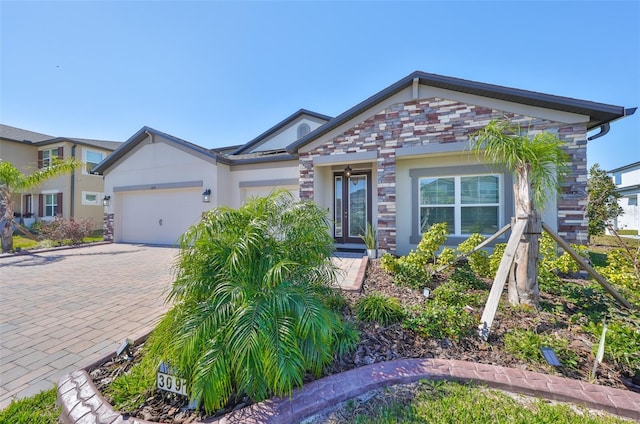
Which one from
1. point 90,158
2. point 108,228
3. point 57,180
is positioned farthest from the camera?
point 90,158

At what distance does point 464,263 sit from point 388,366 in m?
4.19

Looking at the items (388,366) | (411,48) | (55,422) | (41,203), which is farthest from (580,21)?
(41,203)

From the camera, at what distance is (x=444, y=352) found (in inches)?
114

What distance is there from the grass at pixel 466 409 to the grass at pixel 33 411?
248 cm

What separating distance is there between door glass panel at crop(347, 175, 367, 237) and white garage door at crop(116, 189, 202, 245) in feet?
21.9

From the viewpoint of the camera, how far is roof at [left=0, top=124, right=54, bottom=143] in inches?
731

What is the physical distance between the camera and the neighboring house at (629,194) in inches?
741

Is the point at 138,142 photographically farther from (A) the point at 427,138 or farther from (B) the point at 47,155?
(B) the point at 47,155

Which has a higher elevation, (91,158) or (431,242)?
(91,158)

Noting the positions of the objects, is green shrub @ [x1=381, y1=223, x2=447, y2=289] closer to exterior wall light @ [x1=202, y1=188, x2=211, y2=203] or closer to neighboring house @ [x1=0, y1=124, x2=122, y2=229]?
exterior wall light @ [x1=202, y1=188, x2=211, y2=203]

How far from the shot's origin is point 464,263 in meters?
5.89

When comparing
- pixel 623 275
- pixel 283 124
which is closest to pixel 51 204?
pixel 283 124

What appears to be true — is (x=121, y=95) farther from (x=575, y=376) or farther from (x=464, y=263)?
(x=575, y=376)

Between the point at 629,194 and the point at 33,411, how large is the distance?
104ft
